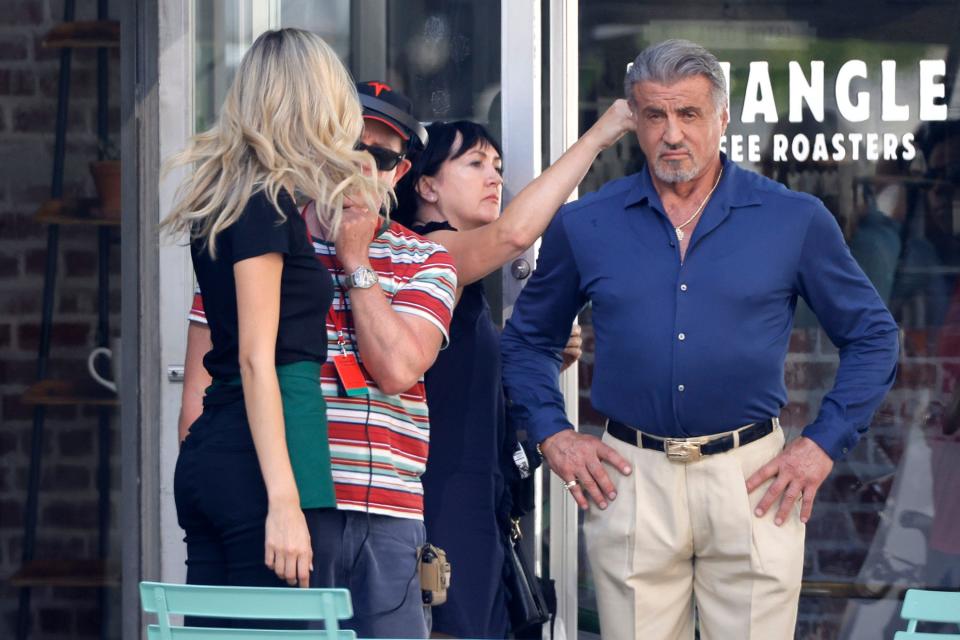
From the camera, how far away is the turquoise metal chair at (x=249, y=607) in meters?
2.19

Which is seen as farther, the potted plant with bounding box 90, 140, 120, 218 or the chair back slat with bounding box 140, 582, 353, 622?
the potted plant with bounding box 90, 140, 120, 218

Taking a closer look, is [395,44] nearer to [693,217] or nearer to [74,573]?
[693,217]

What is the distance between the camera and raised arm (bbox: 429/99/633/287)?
334 cm

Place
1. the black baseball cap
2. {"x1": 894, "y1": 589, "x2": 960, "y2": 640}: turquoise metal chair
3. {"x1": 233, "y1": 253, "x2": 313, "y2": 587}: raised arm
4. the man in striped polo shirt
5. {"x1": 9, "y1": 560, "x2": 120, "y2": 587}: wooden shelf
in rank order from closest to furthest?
{"x1": 894, "y1": 589, "x2": 960, "y2": 640}: turquoise metal chair
{"x1": 233, "y1": 253, "x2": 313, "y2": 587}: raised arm
the man in striped polo shirt
the black baseball cap
{"x1": 9, "y1": 560, "x2": 120, "y2": 587}: wooden shelf

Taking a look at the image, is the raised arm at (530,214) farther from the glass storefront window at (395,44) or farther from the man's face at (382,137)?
the glass storefront window at (395,44)

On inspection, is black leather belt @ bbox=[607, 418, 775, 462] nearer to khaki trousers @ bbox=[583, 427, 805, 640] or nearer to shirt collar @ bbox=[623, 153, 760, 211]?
khaki trousers @ bbox=[583, 427, 805, 640]

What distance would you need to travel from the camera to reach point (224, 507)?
2580mm

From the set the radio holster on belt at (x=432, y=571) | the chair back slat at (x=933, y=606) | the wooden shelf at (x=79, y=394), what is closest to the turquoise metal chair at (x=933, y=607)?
the chair back slat at (x=933, y=606)

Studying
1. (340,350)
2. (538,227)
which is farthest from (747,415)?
(340,350)

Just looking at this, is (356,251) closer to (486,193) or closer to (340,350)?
(340,350)

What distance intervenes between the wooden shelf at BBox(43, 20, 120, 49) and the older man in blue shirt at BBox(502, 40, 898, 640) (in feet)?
5.70

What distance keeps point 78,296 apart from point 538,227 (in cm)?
161

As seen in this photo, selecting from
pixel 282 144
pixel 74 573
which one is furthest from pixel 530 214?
pixel 74 573

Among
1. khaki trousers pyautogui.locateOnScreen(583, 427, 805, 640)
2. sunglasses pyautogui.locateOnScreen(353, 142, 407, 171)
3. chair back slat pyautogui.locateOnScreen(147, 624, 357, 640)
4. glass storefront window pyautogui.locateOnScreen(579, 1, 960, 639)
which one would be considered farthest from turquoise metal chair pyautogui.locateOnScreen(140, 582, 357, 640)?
glass storefront window pyautogui.locateOnScreen(579, 1, 960, 639)
